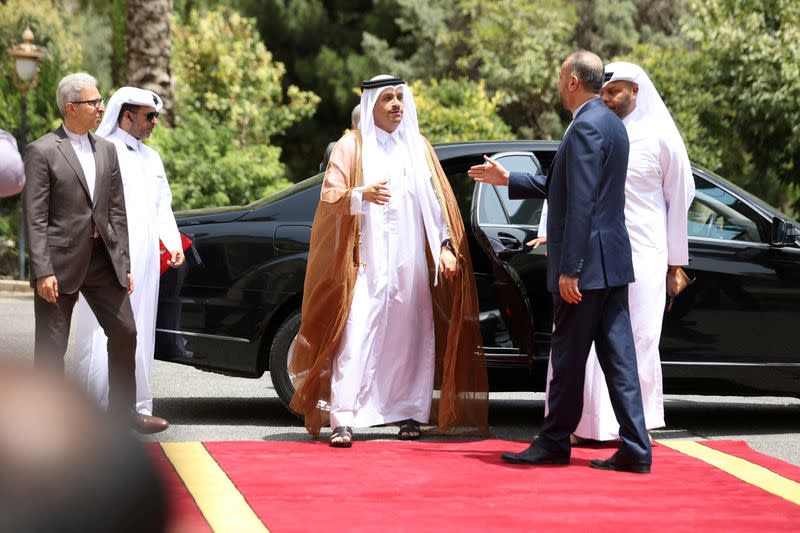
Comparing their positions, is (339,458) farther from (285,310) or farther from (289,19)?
(289,19)

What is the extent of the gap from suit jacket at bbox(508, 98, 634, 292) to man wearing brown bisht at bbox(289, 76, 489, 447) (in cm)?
95

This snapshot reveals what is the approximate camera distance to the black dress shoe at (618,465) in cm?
621

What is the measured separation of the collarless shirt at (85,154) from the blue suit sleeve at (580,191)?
252cm

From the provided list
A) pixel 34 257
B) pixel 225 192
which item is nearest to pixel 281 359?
pixel 34 257

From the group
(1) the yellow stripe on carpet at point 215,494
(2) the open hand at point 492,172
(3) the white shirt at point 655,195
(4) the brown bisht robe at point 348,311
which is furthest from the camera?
(4) the brown bisht robe at point 348,311

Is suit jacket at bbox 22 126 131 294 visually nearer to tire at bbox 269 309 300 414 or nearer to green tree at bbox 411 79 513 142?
tire at bbox 269 309 300 414

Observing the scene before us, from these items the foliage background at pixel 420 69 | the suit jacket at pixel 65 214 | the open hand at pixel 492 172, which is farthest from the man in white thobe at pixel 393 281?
the foliage background at pixel 420 69

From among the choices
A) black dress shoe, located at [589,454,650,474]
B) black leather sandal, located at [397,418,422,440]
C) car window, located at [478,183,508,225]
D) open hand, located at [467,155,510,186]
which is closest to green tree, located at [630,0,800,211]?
car window, located at [478,183,508,225]

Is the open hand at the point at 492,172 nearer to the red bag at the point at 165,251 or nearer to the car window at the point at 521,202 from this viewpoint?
the car window at the point at 521,202

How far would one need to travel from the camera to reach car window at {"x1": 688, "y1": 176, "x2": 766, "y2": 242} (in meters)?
7.63

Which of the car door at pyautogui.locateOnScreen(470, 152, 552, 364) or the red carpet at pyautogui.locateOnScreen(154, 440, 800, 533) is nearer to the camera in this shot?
the red carpet at pyautogui.locateOnScreen(154, 440, 800, 533)

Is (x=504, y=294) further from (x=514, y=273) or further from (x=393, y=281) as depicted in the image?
(x=393, y=281)

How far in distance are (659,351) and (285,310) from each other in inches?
85.8

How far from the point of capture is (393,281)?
7227 mm
